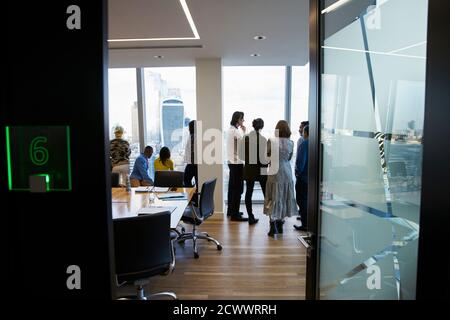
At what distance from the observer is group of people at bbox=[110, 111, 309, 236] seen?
423cm

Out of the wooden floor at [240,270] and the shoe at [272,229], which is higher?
the shoe at [272,229]

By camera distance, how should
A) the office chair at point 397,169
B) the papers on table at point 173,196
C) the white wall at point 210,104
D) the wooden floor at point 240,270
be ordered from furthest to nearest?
the white wall at point 210,104
the papers on table at point 173,196
the wooden floor at point 240,270
the office chair at point 397,169

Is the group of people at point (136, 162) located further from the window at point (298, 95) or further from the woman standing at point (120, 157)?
the window at point (298, 95)

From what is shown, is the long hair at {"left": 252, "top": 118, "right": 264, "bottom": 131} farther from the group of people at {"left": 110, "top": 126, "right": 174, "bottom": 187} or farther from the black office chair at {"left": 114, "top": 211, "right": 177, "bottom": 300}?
the black office chair at {"left": 114, "top": 211, "right": 177, "bottom": 300}

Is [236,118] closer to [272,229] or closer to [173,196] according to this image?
[272,229]

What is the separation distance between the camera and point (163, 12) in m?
3.06

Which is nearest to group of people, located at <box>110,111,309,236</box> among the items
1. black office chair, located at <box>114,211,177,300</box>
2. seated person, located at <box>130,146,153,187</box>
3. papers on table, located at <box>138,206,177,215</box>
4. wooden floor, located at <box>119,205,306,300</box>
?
seated person, located at <box>130,146,153,187</box>

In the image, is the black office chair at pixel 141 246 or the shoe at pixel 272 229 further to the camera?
the shoe at pixel 272 229

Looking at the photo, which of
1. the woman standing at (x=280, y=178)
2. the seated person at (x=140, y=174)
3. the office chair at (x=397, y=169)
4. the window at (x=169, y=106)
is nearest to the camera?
the office chair at (x=397, y=169)

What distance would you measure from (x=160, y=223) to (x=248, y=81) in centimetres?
448

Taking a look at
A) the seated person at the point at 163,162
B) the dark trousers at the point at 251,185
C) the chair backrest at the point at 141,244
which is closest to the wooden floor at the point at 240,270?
the dark trousers at the point at 251,185

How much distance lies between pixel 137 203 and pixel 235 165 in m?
2.23

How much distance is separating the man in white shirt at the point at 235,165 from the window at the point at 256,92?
85 centimetres

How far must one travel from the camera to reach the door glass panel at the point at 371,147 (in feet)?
3.42
